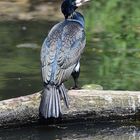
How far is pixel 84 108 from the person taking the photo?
6.39 m

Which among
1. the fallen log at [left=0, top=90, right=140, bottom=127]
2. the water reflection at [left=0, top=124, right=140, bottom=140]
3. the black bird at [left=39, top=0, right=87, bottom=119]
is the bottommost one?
the water reflection at [left=0, top=124, right=140, bottom=140]

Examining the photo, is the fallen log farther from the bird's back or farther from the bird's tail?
the bird's back

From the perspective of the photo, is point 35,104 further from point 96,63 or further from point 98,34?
point 98,34

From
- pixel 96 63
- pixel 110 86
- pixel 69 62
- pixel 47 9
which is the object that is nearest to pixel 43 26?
pixel 47 9

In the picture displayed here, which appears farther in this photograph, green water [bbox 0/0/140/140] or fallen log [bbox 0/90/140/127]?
green water [bbox 0/0/140/140]

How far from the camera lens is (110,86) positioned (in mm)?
8258

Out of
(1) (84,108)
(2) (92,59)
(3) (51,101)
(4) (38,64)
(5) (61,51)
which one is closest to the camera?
(3) (51,101)

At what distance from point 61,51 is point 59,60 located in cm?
13

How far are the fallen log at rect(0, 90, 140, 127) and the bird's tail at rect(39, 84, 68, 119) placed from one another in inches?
4.1

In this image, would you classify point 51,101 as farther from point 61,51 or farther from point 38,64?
point 38,64

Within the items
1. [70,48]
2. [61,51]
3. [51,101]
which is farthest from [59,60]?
[51,101]

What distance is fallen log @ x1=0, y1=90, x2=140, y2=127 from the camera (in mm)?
6227

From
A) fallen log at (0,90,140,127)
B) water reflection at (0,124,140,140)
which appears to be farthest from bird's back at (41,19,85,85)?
water reflection at (0,124,140,140)

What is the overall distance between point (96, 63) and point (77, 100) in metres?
3.26
